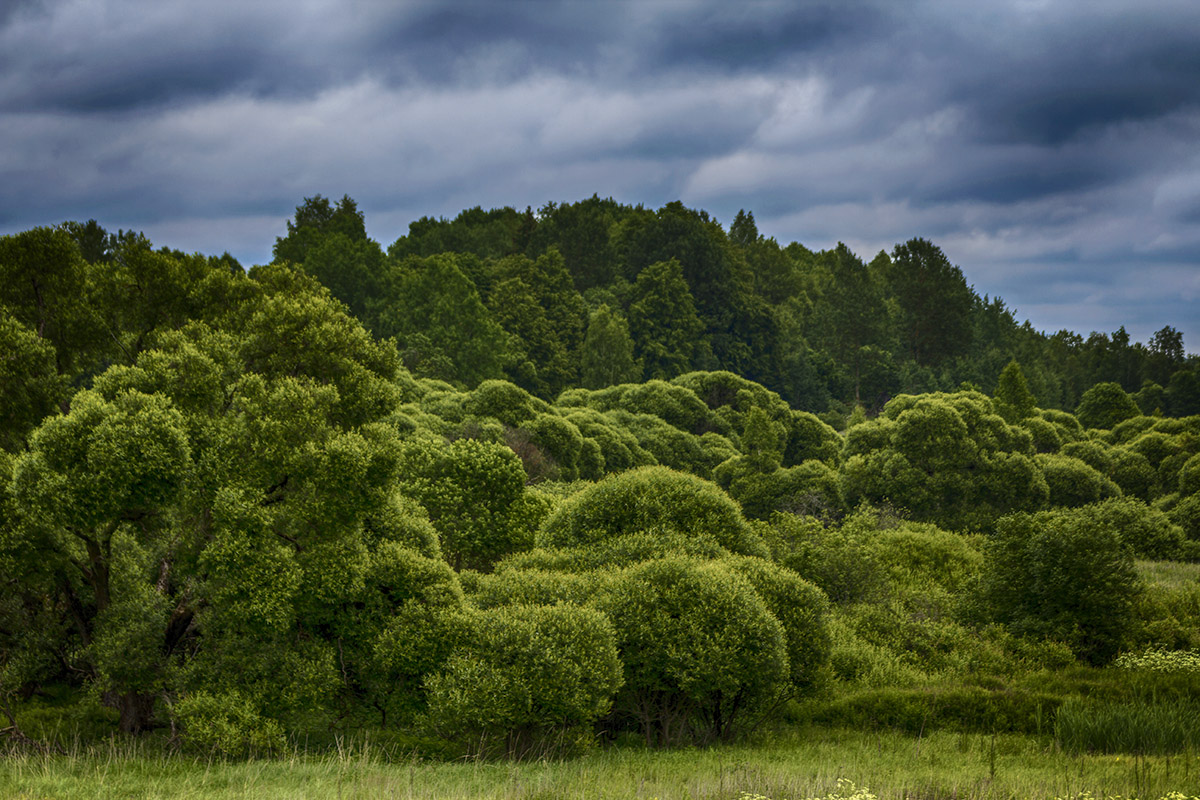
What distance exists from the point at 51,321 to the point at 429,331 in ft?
200

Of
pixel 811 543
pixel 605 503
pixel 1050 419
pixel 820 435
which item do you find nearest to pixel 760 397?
pixel 820 435

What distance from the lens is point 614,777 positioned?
52.8ft

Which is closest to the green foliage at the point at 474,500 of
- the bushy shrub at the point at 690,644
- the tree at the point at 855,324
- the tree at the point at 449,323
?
the bushy shrub at the point at 690,644

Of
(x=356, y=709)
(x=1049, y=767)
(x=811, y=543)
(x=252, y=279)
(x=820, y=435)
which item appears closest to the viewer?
(x=1049, y=767)

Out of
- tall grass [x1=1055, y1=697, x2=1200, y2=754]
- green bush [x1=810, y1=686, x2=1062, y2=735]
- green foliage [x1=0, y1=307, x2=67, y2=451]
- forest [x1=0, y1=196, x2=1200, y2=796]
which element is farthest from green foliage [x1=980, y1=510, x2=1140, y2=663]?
green foliage [x1=0, y1=307, x2=67, y2=451]

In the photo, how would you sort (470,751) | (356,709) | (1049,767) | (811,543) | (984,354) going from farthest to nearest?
1. (984,354)
2. (811,543)
3. (356,709)
4. (470,751)
5. (1049,767)

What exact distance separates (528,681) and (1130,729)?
13491mm

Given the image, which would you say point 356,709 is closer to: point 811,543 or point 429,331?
point 811,543

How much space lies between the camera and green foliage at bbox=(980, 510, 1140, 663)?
30609mm

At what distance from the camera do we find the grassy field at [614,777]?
13.8 metres

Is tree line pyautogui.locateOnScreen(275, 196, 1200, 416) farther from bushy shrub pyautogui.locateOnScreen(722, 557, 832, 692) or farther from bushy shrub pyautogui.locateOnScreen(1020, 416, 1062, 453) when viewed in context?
bushy shrub pyautogui.locateOnScreen(722, 557, 832, 692)

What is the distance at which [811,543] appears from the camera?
37406 mm

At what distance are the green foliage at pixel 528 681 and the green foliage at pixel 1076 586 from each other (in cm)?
1936

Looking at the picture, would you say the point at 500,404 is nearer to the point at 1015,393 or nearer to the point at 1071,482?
the point at 1071,482
